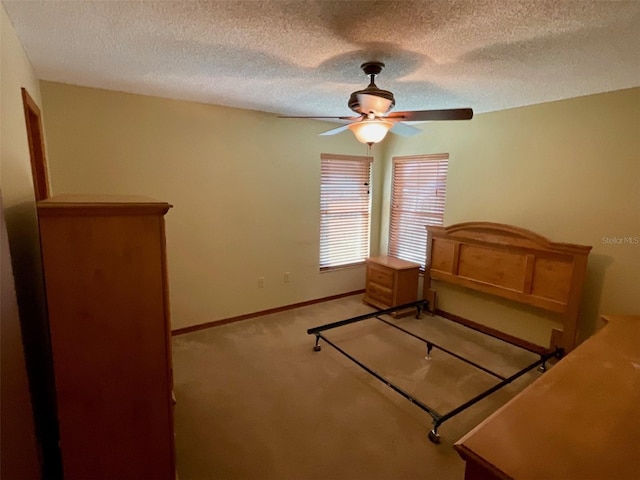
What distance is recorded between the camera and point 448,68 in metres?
2.26

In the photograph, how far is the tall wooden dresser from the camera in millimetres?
1300

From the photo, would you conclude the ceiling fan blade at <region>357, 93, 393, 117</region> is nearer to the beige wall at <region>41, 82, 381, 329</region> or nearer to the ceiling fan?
the ceiling fan

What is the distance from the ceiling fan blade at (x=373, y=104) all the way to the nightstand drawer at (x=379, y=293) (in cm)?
261

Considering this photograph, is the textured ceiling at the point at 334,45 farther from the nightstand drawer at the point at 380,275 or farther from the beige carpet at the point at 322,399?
the beige carpet at the point at 322,399

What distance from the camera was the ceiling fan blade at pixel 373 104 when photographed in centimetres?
199

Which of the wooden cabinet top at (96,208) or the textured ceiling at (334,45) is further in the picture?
the textured ceiling at (334,45)

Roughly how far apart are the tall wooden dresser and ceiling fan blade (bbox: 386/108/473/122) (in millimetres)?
1681

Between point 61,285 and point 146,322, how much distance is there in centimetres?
35

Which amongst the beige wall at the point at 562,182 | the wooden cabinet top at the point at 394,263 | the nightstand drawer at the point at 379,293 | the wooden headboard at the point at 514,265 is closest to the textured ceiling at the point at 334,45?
the beige wall at the point at 562,182

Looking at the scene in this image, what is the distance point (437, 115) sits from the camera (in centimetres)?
215

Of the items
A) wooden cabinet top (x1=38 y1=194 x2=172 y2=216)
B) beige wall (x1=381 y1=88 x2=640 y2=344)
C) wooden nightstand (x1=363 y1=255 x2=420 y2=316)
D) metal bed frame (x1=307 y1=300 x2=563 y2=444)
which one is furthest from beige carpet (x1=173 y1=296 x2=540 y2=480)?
wooden cabinet top (x1=38 y1=194 x2=172 y2=216)

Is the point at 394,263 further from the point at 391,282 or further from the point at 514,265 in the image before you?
the point at 514,265

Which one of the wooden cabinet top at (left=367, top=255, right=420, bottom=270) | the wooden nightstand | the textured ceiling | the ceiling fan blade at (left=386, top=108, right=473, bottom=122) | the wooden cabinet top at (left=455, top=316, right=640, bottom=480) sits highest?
the textured ceiling

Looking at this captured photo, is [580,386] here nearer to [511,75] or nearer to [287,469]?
[287,469]
